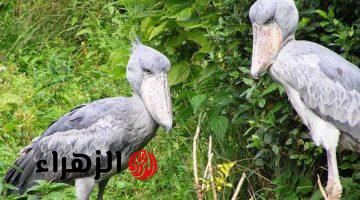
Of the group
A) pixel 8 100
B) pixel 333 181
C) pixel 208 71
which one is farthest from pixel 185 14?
pixel 8 100

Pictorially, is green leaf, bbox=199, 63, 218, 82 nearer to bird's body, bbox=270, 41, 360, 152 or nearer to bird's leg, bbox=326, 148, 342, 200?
bird's body, bbox=270, 41, 360, 152

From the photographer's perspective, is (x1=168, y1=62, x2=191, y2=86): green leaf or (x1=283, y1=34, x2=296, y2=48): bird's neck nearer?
(x1=283, y1=34, x2=296, y2=48): bird's neck

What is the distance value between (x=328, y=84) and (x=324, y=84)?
1.0 inches

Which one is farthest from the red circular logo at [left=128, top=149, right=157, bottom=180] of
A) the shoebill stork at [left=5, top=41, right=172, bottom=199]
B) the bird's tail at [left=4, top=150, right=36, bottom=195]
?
the bird's tail at [left=4, top=150, right=36, bottom=195]

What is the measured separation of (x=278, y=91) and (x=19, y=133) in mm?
2217

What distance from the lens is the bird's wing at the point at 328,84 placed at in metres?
5.81

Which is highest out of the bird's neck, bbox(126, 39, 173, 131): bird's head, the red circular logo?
the bird's neck

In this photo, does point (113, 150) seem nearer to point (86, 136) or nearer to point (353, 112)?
point (86, 136)

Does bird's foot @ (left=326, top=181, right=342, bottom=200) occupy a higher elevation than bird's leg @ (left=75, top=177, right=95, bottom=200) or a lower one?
lower

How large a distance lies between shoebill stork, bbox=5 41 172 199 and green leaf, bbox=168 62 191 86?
0.56m

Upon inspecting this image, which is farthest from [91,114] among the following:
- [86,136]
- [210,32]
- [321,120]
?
[321,120]

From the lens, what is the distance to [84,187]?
20.4ft

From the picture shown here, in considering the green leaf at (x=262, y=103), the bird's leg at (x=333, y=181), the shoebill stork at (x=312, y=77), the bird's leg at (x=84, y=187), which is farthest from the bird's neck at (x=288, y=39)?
the bird's leg at (x=84, y=187)

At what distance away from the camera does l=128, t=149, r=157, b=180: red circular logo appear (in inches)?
251
